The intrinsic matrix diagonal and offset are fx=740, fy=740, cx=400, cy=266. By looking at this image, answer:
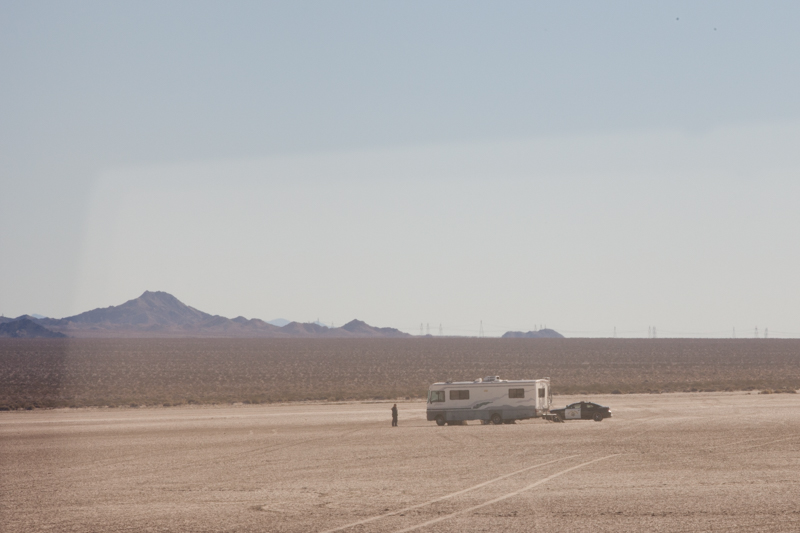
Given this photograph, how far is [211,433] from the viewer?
137 feet

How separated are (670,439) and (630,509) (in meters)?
16.3

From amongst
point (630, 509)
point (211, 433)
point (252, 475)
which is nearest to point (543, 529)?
point (630, 509)

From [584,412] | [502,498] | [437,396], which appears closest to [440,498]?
[502,498]

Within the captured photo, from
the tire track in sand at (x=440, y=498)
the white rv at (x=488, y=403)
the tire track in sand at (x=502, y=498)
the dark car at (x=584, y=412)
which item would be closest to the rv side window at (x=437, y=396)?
the white rv at (x=488, y=403)

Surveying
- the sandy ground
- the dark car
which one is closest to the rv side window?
the sandy ground

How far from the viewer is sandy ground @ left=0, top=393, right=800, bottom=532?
67.5 feet

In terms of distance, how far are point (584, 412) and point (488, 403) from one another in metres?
6.24

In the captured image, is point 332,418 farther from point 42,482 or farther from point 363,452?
point 42,482

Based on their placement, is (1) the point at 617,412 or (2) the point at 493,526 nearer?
(2) the point at 493,526

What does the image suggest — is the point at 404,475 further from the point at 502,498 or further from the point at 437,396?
the point at 437,396

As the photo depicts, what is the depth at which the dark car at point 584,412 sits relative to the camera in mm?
45263

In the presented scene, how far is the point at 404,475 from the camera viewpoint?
27.4 metres

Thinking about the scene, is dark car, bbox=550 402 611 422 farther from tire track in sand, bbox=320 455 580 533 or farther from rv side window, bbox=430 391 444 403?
tire track in sand, bbox=320 455 580 533

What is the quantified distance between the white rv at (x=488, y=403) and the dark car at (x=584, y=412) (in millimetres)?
2047
